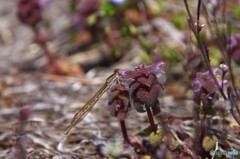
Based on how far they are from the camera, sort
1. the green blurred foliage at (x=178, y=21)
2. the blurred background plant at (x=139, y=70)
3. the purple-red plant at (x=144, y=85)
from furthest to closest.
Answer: the green blurred foliage at (x=178, y=21), the blurred background plant at (x=139, y=70), the purple-red plant at (x=144, y=85)

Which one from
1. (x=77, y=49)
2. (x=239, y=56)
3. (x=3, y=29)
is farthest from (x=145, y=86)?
(x=3, y=29)

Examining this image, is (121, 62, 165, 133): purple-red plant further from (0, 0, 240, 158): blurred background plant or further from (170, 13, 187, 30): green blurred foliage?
(170, 13, 187, 30): green blurred foliage

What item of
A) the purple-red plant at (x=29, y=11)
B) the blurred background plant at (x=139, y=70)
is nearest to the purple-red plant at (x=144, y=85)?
the blurred background plant at (x=139, y=70)

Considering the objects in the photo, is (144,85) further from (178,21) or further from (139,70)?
(178,21)

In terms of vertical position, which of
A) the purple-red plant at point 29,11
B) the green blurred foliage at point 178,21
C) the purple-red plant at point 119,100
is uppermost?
the purple-red plant at point 29,11

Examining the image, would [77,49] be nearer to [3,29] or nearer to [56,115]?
[3,29]

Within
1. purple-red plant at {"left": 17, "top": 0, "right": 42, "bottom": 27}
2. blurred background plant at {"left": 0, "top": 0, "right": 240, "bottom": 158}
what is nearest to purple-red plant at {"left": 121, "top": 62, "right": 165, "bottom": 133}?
blurred background plant at {"left": 0, "top": 0, "right": 240, "bottom": 158}

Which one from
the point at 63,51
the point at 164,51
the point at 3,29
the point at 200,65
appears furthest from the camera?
the point at 3,29

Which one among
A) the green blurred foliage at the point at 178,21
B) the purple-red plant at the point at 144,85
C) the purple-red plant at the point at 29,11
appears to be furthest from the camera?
the green blurred foliage at the point at 178,21

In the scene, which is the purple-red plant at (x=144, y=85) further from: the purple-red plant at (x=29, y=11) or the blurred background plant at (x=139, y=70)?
the purple-red plant at (x=29, y=11)

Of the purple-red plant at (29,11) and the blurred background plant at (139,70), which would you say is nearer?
the blurred background plant at (139,70)

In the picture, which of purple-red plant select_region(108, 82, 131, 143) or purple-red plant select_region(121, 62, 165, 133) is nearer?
purple-red plant select_region(121, 62, 165, 133)
